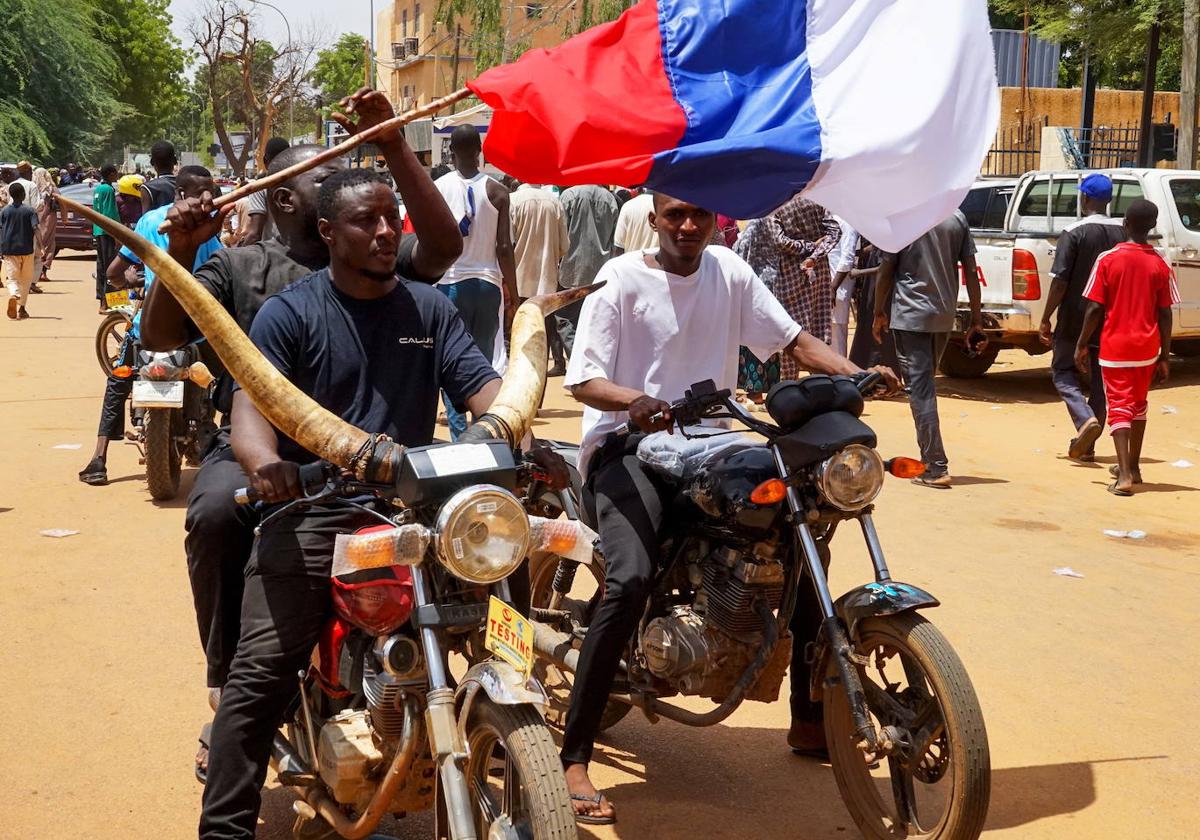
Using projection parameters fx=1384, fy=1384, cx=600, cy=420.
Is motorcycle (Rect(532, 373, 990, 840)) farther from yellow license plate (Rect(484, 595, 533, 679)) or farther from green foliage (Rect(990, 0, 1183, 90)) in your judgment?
green foliage (Rect(990, 0, 1183, 90))

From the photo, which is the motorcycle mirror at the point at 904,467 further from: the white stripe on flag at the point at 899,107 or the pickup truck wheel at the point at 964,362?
the pickup truck wheel at the point at 964,362

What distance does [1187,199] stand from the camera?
14.3 meters

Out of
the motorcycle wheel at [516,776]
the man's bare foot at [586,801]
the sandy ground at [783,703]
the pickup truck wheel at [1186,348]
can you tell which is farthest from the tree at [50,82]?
the motorcycle wheel at [516,776]

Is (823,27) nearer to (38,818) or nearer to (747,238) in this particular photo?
(38,818)

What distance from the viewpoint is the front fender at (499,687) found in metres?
3.11

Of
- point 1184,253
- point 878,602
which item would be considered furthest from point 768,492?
point 1184,253

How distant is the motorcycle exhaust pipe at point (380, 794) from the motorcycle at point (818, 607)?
75cm

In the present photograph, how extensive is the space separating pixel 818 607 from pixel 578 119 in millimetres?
1923

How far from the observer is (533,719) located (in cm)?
313

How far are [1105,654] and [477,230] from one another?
5.14 meters

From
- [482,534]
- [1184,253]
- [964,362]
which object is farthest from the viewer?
[964,362]

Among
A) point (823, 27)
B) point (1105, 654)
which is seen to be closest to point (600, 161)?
point (823, 27)

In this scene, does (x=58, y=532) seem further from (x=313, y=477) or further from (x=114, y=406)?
(x=313, y=477)

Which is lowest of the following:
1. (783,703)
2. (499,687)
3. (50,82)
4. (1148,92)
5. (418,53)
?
(783,703)
